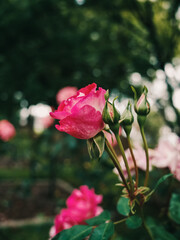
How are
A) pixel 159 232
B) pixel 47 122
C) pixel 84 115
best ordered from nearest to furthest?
pixel 84 115, pixel 159 232, pixel 47 122

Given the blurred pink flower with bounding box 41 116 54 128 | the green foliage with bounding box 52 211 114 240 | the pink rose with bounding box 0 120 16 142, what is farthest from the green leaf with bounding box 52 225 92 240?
the pink rose with bounding box 0 120 16 142

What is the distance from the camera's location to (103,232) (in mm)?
406

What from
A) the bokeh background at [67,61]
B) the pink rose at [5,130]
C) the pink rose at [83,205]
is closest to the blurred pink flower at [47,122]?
the bokeh background at [67,61]

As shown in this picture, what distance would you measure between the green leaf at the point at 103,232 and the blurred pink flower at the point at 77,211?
0.51ft

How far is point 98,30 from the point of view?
288 centimetres

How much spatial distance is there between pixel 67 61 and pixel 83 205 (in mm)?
2447

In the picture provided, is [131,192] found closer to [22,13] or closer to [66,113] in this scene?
[66,113]

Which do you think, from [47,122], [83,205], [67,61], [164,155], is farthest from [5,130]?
[164,155]

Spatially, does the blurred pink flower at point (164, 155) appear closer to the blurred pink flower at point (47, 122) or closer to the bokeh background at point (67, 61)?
the bokeh background at point (67, 61)

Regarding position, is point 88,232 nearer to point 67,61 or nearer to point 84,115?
point 84,115

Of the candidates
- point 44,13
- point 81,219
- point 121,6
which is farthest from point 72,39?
point 81,219

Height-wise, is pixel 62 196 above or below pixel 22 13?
below

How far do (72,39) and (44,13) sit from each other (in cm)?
41

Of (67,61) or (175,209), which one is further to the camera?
(67,61)
